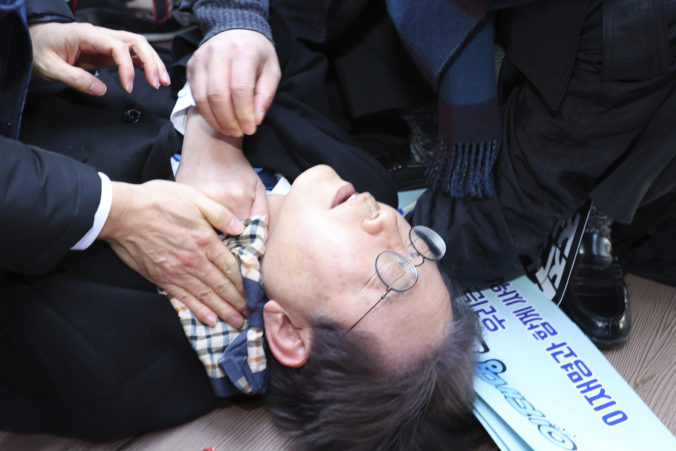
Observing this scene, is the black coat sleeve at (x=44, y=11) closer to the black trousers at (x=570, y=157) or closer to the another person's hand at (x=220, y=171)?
the another person's hand at (x=220, y=171)

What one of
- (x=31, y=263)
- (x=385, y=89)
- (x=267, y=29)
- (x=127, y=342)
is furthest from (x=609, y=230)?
(x=31, y=263)

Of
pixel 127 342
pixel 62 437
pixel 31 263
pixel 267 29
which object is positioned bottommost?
pixel 62 437

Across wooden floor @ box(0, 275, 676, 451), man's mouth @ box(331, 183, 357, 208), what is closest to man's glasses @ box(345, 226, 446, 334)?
man's mouth @ box(331, 183, 357, 208)

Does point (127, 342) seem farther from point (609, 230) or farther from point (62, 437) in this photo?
point (609, 230)

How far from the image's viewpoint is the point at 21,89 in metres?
0.91

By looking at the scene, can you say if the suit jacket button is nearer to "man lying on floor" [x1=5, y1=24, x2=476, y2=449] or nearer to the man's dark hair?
"man lying on floor" [x1=5, y1=24, x2=476, y2=449]

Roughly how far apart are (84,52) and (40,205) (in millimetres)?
435

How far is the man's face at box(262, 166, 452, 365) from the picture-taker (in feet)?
2.79

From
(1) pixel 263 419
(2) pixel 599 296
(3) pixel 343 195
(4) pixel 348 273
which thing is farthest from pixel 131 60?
(2) pixel 599 296

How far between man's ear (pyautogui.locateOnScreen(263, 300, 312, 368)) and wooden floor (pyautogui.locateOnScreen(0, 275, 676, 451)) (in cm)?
22

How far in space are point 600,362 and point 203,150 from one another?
931 mm

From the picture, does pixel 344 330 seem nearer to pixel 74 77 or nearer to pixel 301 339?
pixel 301 339

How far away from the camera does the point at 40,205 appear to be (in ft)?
2.44

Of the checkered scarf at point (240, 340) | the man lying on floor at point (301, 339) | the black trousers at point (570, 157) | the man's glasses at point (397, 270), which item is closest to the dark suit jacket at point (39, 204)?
the man lying on floor at point (301, 339)
